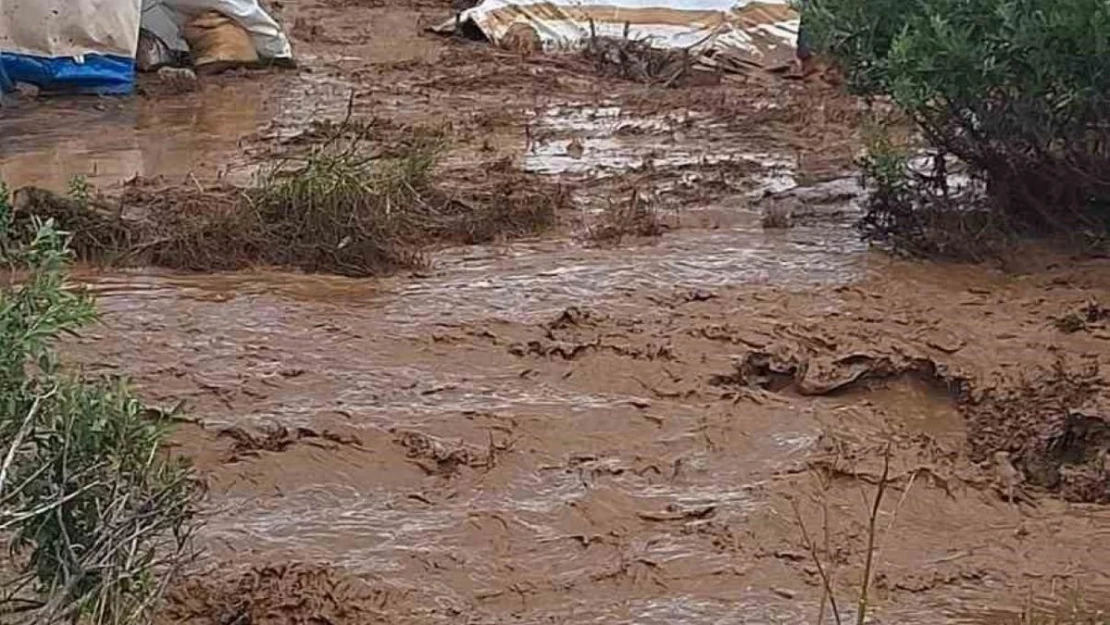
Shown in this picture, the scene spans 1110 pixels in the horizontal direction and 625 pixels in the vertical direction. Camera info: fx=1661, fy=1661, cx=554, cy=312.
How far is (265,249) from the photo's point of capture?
22.1ft

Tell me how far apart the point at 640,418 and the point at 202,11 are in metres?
7.41

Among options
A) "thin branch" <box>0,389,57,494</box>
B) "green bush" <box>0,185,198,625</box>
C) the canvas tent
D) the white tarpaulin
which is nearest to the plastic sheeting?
the canvas tent

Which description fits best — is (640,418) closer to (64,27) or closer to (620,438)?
(620,438)

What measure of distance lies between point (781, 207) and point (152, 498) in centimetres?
485

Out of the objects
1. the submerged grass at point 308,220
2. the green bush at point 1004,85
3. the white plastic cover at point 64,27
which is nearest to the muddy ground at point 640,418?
the submerged grass at point 308,220

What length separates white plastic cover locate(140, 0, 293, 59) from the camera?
11.6m

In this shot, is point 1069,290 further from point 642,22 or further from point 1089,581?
point 642,22

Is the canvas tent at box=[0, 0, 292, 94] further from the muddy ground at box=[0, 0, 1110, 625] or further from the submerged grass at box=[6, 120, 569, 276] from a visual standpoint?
the submerged grass at box=[6, 120, 569, 276]

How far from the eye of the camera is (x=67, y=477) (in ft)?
10.3

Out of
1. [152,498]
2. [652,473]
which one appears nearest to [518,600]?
[652,473]

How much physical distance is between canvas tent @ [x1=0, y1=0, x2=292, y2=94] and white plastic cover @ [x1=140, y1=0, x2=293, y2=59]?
1.96 feet

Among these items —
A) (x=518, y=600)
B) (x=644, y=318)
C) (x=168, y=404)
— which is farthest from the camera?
(x=644, y=318)

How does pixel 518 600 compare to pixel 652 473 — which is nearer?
pixel 518 600

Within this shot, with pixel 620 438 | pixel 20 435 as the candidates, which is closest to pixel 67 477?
pixel 20 435
